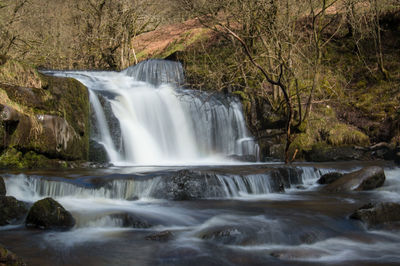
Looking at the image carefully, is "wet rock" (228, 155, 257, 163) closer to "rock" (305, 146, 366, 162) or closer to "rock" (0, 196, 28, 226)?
"rock" (305, 146, 366, 162)

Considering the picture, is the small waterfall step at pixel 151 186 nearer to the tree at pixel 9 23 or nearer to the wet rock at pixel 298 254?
the wet rock at pixel 298 254

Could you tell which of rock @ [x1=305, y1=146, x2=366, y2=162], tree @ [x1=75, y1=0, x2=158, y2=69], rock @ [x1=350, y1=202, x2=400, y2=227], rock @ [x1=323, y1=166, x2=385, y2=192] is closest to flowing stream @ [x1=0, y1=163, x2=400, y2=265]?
rock @ [x1=350, y1=202, x2=400, y2=227]

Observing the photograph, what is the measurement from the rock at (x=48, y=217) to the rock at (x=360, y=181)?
5574mm

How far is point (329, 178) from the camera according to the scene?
940 centimetres

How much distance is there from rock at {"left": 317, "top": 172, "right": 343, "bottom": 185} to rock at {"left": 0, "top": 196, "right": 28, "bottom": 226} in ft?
21.4

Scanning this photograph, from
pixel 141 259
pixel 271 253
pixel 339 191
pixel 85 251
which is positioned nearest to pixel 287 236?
pixel 271 253

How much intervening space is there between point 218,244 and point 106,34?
19378mm

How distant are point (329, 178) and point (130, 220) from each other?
18.1 feet

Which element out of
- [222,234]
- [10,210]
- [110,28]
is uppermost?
[110,28]

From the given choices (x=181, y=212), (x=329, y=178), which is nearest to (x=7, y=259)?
(x=181, y=212)

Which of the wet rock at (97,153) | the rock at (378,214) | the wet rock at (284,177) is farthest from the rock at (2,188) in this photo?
the rock at (378,214)

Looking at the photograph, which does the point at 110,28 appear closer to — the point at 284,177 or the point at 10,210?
the point at 284,177

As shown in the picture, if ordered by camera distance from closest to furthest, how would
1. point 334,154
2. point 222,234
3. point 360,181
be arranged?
point 222,234 → point 360,181 → point 334,154

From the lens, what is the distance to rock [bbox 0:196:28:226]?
18.3 ft
